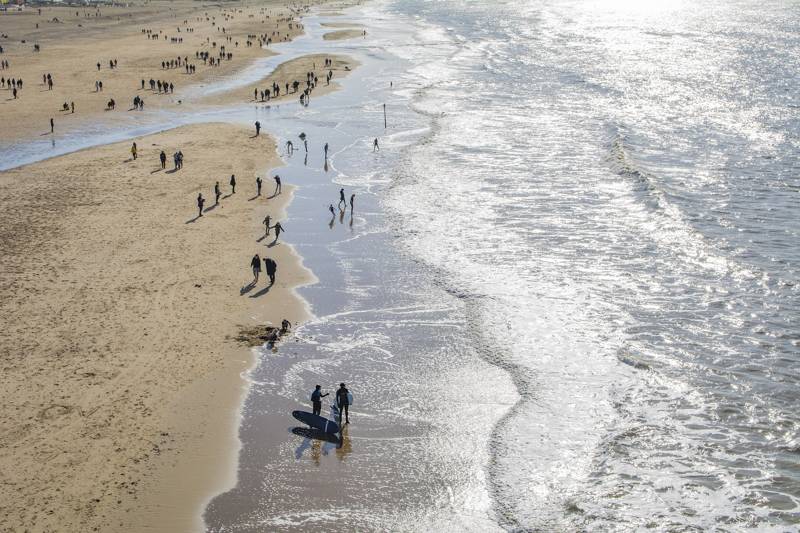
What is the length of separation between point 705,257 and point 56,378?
22.7 meters

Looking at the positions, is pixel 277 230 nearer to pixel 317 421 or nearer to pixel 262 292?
pixel 262 292

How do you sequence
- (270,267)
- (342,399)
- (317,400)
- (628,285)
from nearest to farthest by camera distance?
(342,399) < (317,400) < (270,267) < (628,285)

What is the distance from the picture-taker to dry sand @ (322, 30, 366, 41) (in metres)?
110

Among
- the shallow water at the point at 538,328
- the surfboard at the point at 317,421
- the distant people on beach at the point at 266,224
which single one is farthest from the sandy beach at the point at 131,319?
the surfboard at the point at 317,421

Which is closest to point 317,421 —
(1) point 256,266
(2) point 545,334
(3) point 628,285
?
(2) point 545,334

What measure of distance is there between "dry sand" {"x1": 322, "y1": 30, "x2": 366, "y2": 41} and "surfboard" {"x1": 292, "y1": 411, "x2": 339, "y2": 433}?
9715 centimetres

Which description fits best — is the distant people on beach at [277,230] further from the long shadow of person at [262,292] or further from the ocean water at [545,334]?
the long shadow of person at [262,292]

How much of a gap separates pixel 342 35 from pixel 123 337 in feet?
322

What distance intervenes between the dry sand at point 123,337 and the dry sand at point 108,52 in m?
19.7

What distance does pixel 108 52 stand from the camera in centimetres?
8644

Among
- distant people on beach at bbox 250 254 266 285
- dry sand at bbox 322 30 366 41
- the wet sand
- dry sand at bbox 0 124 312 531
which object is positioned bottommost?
dry sand at bbox 0 124 312 531

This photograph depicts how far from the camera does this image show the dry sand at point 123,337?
51.3ft

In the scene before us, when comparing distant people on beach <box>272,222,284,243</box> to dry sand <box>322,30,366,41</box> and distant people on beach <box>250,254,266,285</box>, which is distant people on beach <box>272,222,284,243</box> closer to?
distant people on beach <box>250,254,266,285</box>

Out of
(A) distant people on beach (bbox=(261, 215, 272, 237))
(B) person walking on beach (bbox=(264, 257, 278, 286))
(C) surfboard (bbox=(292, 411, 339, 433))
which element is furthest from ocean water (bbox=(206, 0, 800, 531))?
(A) distant people on beach (bbox=(261, 215, 272, 237))
